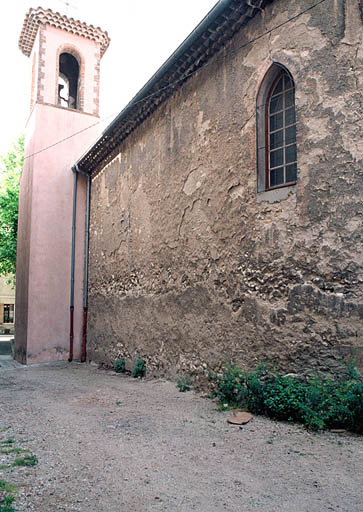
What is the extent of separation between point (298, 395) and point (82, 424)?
261cm

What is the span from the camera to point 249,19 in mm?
6383

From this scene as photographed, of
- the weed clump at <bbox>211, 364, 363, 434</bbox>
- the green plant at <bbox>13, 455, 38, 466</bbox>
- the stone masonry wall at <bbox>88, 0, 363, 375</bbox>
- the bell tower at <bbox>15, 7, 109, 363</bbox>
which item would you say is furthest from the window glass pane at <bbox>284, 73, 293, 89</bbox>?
the bell tower at <bbox>15, 7, 109, 363</bbox>

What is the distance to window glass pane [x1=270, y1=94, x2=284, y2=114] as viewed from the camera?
610cm

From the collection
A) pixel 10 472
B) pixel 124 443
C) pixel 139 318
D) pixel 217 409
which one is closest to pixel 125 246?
pixel 139 318

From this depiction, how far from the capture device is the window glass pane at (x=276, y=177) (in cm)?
604

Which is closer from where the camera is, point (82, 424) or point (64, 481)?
point (64, 481)

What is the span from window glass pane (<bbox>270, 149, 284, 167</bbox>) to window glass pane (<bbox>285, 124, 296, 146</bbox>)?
0.52 ft

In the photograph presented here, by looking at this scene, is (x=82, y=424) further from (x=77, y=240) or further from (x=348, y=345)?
(x=77, y=240)

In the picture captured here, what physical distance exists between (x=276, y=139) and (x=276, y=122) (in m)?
0.24

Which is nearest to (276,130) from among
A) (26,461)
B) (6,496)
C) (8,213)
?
(26,461)

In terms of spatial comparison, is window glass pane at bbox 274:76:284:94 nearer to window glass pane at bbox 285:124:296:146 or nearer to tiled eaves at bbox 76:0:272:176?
window glass pane at bbox 285:124:296:146

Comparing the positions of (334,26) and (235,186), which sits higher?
(334,26)

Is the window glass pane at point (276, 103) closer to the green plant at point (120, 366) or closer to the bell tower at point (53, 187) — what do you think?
the green plant at point (120, 366)

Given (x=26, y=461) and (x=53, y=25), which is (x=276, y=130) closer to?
(x=26, y=461)
